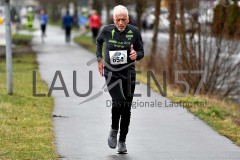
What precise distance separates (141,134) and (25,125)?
6.03ft

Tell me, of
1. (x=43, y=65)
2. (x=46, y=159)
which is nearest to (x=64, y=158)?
(x=46, y=159)

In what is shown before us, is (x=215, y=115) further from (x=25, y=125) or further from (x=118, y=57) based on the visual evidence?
(x=118, y=57)

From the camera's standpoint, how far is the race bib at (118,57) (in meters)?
9.84

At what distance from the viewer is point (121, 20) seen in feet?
32.0

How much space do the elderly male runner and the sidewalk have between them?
0.41 m

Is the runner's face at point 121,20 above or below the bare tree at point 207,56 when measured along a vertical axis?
above

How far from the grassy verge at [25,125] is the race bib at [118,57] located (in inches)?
54.8

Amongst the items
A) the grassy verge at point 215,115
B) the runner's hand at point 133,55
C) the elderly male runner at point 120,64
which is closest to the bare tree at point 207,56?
the grassy verge at point 215,115

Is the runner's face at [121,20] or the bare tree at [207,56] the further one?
the bare tree at [207,56]

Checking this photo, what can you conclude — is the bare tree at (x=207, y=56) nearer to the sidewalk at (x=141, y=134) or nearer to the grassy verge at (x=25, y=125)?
the sidewalk at (x=141, y=134)

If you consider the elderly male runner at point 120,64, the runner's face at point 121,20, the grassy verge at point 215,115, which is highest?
the runner's face at point 121,20

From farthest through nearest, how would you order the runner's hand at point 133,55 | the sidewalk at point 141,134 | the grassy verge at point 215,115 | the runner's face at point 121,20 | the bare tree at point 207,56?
the bare tree at point 207,56, the grassy verge at point 215,115, the sidewalk at point 141,134, the runner's hand at point 133,55, the runner's face at point 121,20

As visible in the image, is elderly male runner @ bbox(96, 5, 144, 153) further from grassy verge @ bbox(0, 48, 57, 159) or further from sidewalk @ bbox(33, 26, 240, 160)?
grassy verge @ bbox(0, 48, 57, 159)

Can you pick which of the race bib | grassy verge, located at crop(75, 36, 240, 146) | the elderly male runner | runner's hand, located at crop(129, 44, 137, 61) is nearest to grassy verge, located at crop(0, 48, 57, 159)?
the elderly male runner
